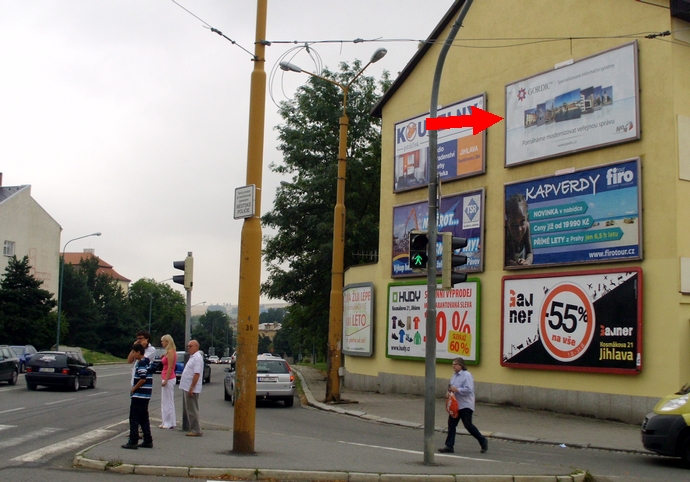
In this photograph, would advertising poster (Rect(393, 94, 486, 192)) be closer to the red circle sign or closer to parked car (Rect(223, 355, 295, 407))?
the red circle sign

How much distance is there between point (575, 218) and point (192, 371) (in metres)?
10.7

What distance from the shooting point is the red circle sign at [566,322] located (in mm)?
18169

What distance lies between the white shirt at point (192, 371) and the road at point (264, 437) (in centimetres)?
113

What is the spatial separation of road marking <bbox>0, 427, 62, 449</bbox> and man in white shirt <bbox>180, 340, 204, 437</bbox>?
262 cm

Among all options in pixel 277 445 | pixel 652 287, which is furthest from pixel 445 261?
pixel 652 287

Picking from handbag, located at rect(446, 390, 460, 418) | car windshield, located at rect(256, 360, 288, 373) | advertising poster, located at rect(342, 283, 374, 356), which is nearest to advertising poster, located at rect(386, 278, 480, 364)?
advertising poster, located at rect(342, 283, 374, 356)

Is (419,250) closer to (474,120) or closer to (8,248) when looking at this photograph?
(474,120)

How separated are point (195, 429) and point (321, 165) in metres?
22.3

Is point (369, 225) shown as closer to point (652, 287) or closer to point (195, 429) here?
point (652, 287)

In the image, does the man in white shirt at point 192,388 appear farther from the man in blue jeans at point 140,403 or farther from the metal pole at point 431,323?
the metal pole at point 431,323

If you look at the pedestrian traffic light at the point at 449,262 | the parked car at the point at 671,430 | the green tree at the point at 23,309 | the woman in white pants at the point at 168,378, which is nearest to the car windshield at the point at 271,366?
the woman in white pants at the point at 168,378

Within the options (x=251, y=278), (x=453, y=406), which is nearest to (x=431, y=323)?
(x=453, y=406)

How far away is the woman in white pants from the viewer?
13078 mm

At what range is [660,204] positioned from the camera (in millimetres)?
16750
